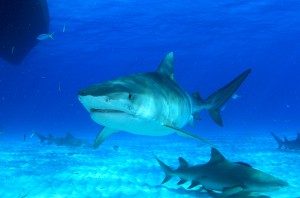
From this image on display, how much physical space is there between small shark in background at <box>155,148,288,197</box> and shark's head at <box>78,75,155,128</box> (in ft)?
9.60

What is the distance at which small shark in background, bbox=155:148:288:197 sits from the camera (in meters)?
5.59

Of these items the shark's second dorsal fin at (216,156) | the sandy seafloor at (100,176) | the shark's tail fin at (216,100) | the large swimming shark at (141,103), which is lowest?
the sandy seafloor at (100,176)

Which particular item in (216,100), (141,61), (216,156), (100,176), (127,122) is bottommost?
(141,61)

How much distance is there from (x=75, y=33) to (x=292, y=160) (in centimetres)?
2847

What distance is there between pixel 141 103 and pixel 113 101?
0.50 metres

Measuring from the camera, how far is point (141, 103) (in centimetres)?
368

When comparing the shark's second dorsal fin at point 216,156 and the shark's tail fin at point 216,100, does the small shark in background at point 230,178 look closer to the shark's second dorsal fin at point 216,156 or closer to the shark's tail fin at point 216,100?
the shark's second dorsal fin at point 216,156

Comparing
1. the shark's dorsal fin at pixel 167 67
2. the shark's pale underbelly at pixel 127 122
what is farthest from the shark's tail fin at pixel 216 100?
the shark's pale underbelly at pixel 127 122

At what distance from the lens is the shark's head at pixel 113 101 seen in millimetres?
3252

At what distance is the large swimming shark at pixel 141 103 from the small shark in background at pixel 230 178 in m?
1.34

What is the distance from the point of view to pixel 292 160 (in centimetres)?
1212

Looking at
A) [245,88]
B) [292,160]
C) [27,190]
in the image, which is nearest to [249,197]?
[27,190]

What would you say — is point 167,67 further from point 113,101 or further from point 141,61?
point 141,61

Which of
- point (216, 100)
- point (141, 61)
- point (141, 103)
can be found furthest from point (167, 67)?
point (141, 61)
